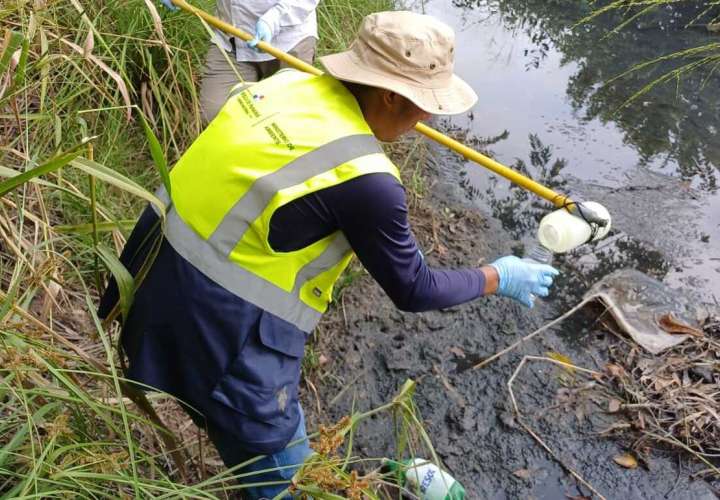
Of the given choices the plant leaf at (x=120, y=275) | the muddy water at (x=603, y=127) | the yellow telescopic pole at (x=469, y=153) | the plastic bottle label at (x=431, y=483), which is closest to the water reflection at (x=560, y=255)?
the muddy water at (x=603, y=127)

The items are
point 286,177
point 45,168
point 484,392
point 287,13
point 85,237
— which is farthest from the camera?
point 287,13

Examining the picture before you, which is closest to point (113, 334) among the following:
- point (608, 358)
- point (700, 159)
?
point (608, 358)

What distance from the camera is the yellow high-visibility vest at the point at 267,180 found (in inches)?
57.8

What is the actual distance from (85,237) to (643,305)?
2646 mm

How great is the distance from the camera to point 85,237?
239 centimetres

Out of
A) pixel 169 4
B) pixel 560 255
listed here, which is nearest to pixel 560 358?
pixel 560 255

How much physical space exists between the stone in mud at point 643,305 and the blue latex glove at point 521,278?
1.03m

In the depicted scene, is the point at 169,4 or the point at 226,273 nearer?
the point at 226,273

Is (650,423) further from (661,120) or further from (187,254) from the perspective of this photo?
(661,120)

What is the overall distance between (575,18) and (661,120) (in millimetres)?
2074

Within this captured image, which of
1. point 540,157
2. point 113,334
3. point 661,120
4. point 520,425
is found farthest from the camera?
point 661,120

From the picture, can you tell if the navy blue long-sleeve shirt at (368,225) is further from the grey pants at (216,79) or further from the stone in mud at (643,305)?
the grey pants at (216,79)

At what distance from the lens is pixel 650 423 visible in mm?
2529

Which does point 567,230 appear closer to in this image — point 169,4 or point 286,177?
point 286,177
